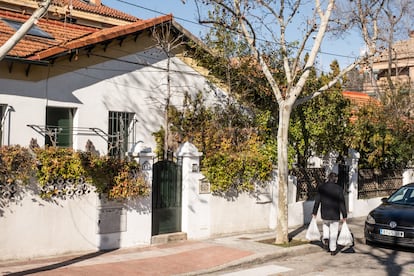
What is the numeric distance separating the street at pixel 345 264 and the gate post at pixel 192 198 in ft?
7.87

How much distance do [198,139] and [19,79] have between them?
190 inches

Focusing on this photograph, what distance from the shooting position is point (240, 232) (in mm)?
13391

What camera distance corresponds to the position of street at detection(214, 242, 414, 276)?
9.60 metres

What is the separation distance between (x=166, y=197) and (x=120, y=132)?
2.60 m

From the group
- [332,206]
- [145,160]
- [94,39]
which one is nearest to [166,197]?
[145,160]

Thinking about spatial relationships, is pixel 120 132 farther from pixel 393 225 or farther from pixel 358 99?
pixel 358 99

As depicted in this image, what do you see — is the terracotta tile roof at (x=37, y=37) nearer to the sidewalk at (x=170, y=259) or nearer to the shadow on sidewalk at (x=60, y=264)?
the shadow on sidewalk at (x=60, y=264)

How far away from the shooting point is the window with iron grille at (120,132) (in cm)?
1362

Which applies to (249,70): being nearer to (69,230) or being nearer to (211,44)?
(211,44)

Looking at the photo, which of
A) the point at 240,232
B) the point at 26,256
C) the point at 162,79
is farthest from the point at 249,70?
the point at 26,256

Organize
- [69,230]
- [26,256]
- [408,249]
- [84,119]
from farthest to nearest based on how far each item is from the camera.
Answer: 1. [84,119]
2. [408,249]
3. [69,230]
4. [26,256]

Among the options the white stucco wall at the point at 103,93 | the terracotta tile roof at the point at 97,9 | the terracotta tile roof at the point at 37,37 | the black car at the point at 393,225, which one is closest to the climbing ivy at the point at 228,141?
the white stucco wall at the point at 103,93

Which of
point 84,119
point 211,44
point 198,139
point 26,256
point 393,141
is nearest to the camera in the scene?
point 26,256

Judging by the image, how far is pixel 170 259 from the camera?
10188 millimetres
